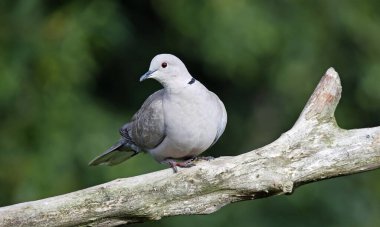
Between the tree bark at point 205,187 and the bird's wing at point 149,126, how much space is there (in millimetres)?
680

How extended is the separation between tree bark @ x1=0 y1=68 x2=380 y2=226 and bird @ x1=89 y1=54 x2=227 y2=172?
402 millimetres

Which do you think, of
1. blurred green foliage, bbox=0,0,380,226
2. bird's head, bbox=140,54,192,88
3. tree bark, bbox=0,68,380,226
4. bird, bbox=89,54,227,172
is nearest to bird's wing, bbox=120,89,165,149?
bird, bbox=89,54,227,172

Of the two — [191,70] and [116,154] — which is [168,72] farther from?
[191,70]

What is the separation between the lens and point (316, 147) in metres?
4.66

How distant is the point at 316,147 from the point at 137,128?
1247mm

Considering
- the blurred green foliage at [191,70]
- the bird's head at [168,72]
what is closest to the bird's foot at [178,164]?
the bird's head at [168,72]

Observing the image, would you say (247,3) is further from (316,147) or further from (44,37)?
(316,147)

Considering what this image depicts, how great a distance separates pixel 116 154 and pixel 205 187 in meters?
1.46

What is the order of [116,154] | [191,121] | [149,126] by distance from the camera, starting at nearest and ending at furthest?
[191,121]
[149,126]
[116,154]

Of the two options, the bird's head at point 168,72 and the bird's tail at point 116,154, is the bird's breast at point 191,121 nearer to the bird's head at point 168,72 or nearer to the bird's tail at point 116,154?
the bird's head at point 168,72

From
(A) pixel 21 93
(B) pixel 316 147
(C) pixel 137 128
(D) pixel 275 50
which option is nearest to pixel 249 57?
(D) pixel 275 50

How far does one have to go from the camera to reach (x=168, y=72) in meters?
5.25

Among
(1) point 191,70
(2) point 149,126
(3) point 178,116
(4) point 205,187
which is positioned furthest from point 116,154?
(1) point 191,70

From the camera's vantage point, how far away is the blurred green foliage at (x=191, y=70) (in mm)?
7914
